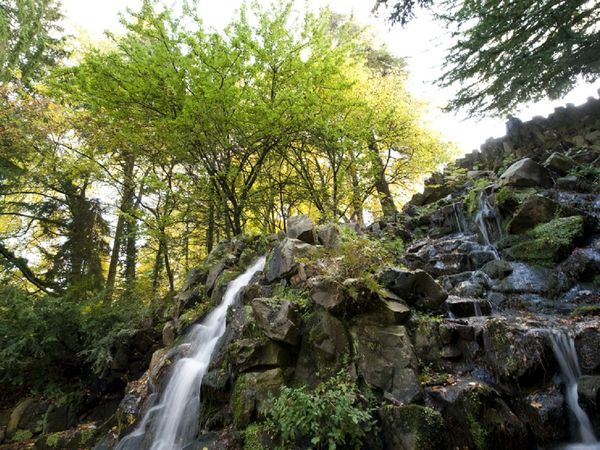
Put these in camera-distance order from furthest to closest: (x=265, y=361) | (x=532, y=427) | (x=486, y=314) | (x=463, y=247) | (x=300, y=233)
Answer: (x=463, y=247), (x=300, y=233), (x=486, y=314), (x=265, y=361), (x=532, y=427)

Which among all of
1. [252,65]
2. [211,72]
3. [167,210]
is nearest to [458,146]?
[252,65]

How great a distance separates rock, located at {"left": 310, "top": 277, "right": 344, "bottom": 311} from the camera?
5.10m

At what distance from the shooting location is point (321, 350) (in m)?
4.94

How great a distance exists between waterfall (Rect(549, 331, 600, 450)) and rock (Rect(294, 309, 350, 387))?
8.69 feet

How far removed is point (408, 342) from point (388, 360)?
0.40 meters

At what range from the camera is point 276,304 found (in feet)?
18.1

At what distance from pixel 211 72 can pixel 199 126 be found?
1.34m

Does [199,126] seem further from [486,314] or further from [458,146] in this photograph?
[458,146]

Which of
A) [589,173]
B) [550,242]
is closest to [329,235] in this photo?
[550,242]

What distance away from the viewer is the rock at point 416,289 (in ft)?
18.4

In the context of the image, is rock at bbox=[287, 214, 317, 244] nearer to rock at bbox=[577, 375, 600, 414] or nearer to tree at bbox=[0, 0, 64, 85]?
rock at bbox=[577, 375, 600, 414]

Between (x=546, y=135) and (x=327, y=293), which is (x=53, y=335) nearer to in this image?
(x=327, y=293)

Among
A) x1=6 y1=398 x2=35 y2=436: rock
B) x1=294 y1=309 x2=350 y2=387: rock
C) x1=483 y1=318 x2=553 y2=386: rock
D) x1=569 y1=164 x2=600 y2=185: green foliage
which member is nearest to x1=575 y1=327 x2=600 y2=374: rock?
x1=483 y1=318 x2=553 y2=386: rock

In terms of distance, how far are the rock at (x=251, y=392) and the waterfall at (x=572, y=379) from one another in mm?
3477
